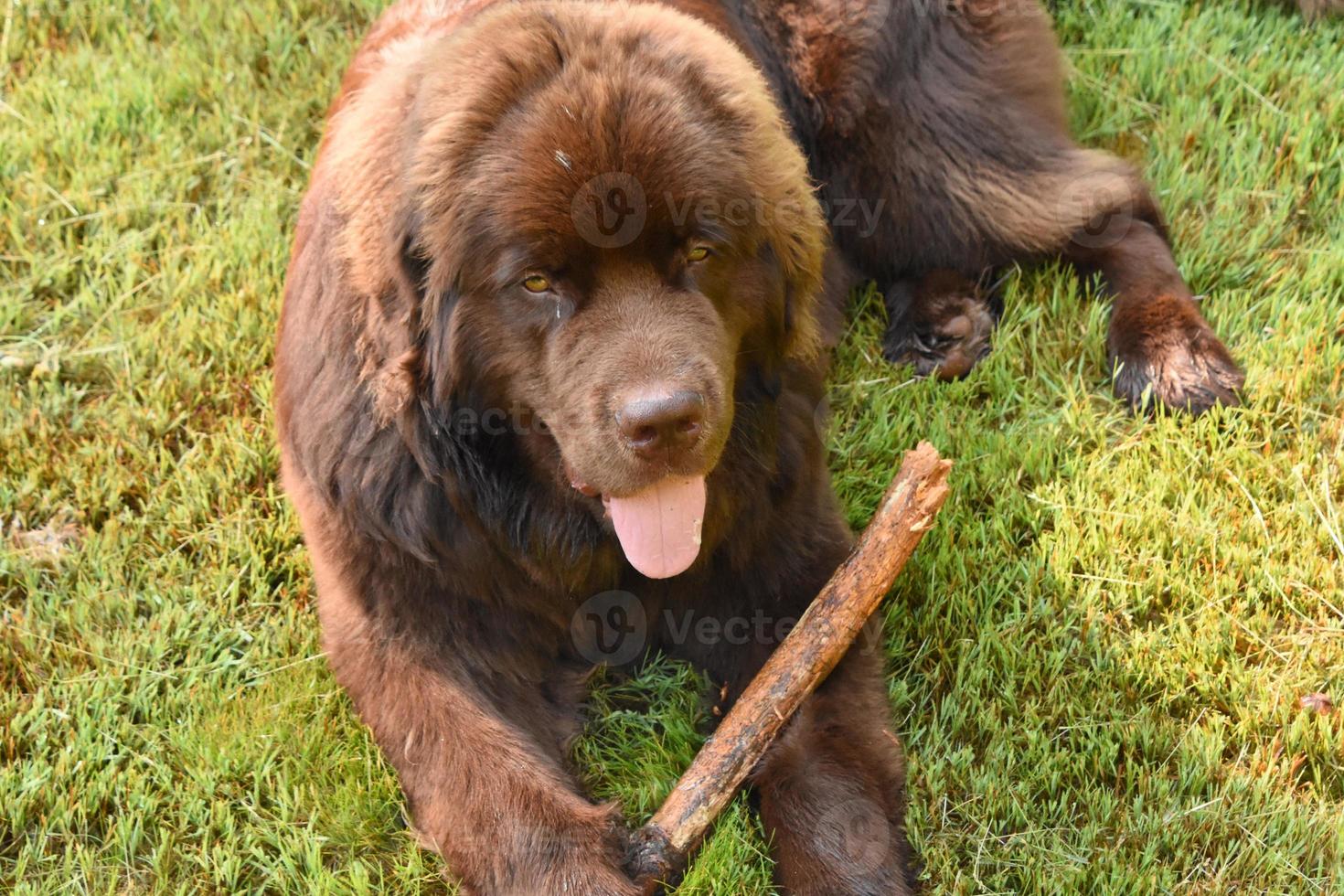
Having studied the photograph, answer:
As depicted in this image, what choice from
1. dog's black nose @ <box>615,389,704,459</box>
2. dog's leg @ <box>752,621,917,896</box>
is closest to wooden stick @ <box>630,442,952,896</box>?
dog's leg @ <box>752,621,917,896</box>

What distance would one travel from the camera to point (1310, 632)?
333cm

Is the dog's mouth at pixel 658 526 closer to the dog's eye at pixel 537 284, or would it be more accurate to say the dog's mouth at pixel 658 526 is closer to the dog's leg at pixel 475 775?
the dog's eye at pixel 537 284

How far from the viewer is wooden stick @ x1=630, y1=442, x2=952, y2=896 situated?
9.39 feet

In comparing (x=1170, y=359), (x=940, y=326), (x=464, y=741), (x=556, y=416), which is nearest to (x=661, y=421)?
(x=556, y=416)

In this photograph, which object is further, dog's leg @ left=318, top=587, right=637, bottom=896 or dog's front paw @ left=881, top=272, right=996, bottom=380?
dog's front paw @ left=881, top=272, right=996, bottom=380

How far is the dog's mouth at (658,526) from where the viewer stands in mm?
2842

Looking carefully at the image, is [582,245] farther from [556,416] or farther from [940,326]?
[940,326]

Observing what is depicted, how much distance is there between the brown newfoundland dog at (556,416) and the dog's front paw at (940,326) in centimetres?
93

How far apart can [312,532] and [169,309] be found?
4.92 ft

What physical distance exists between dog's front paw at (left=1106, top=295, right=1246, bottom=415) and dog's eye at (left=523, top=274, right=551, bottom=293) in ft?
6.55

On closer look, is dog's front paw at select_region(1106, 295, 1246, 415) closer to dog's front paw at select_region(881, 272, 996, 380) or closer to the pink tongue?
dog's front paw at select_region(881, 272, 996, 380)

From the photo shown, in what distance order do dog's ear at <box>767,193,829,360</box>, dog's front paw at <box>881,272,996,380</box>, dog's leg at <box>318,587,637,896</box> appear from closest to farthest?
dog's leg at <box>318,587,637,896</box> < dog's ear at <box>767,193,829,360</box> < dog's front paw at <box>881,272,996,380</box>

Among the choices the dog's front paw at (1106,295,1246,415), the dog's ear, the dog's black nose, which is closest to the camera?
the dog's black nose

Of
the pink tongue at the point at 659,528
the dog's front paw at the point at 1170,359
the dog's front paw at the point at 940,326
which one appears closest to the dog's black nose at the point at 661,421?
the pink tongue at the point at 659,528
